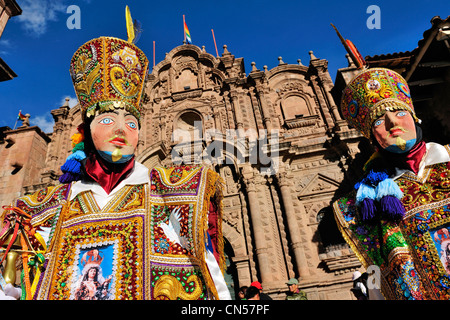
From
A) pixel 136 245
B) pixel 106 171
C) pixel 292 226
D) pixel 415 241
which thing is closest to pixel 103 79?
pixel 106 171

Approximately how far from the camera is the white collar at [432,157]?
3.17m

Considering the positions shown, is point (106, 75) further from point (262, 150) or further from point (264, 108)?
point (264, 108)

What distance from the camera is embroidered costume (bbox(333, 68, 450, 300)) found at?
2861mm

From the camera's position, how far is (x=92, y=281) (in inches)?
97.2

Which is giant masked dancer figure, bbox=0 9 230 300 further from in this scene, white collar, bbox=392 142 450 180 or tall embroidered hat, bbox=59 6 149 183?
white collar, bbox=392 142 450 180

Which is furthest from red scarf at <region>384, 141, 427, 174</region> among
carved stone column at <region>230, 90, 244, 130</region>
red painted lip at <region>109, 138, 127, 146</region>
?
carved stone column at <region>230, 90, 244, 130</region>

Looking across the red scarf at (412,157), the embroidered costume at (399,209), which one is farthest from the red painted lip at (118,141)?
the red scarf at (412,157)

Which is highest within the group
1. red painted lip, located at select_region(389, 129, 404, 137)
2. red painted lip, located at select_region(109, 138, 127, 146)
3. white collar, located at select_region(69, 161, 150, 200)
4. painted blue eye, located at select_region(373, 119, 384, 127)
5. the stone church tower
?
the stone church tower

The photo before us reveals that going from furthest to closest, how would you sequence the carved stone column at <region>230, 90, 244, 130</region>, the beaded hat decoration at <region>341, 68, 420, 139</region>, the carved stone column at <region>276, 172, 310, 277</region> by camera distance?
1. the carved stone column at <region>230, 90, 244, 130</region>
2. the carved stone column at <region>276, 172, 310, 277</region>
3. the beaded hat decoration at <region>341, 68, 420, 139</region>

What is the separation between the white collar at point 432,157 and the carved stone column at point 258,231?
244 inches

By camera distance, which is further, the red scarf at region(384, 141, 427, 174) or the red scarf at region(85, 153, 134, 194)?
the red scarf at region(384, 141, 427, 174)

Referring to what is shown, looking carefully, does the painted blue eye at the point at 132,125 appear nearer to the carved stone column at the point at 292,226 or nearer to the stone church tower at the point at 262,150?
the stone church tower at the point at 262,150

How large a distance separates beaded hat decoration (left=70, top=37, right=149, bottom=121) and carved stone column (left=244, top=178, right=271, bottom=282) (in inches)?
269

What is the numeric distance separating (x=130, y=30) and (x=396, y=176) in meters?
3.47
